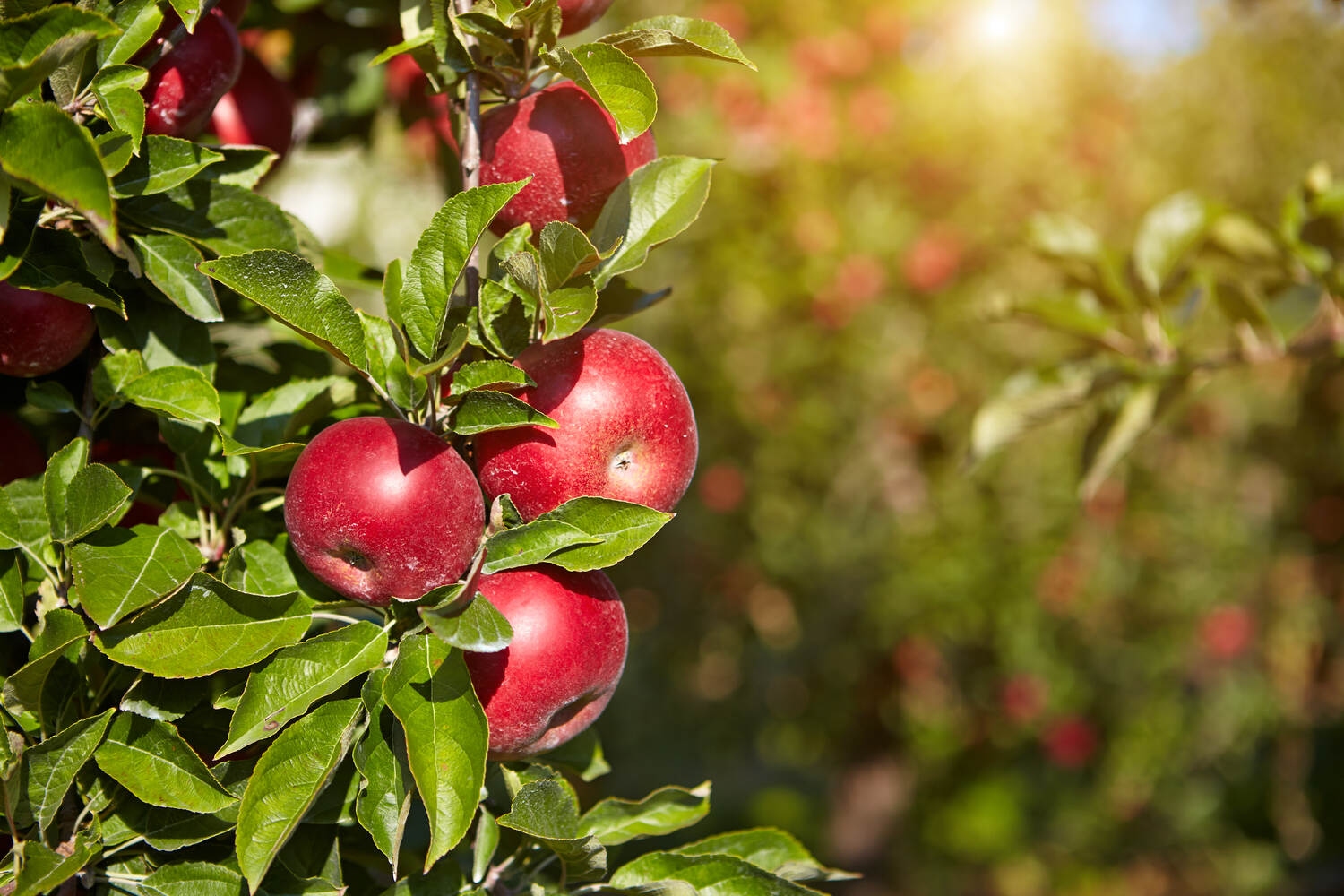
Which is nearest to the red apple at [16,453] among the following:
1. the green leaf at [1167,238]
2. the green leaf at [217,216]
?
the green leaf at [217,216]

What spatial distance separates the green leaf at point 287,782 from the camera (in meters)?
0.52

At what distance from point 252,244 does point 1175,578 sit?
11.8 ft

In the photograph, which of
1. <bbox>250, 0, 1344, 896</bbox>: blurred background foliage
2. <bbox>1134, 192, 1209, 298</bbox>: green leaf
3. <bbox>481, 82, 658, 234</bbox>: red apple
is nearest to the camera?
<bbox>481, 82, 658, 234</bbox>: red apple

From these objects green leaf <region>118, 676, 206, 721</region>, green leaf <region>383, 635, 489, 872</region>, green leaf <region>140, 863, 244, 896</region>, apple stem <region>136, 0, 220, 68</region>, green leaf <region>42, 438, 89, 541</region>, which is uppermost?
apple stem <region>136, 0, 220, 68</region>

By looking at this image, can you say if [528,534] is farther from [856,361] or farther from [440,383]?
[856,361]

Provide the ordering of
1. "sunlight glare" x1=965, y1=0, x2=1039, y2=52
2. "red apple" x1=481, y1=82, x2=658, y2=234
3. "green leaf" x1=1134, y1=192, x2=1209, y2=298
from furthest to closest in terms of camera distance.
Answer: "sunlight glare" x1=965, y1=0, x2=1039, y2=52 → "green leaf" x1=1134, y1=192, x2=1209, y2=298 → "red apple" x1=481, y1=82, x2=658, y2=234

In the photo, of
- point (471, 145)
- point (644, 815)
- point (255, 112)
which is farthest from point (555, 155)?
point (644, 815)

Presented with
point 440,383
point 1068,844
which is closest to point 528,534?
point 440,383

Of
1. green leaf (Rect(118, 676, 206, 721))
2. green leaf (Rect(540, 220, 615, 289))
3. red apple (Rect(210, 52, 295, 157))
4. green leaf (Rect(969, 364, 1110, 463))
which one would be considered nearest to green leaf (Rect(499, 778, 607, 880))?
green leaf (Rect(118, 676, 206, 721))

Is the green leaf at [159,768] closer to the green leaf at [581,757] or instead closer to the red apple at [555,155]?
the green leaf at [581,757]

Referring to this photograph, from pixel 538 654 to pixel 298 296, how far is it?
0.26 m

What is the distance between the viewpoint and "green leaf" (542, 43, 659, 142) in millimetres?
591

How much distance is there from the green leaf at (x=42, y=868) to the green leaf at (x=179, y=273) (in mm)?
328

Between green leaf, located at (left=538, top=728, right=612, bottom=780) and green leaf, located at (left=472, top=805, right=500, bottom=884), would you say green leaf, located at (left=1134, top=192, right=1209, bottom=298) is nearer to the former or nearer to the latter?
green leaf, located at (left=538, top=728, right=612, bottom=780)
